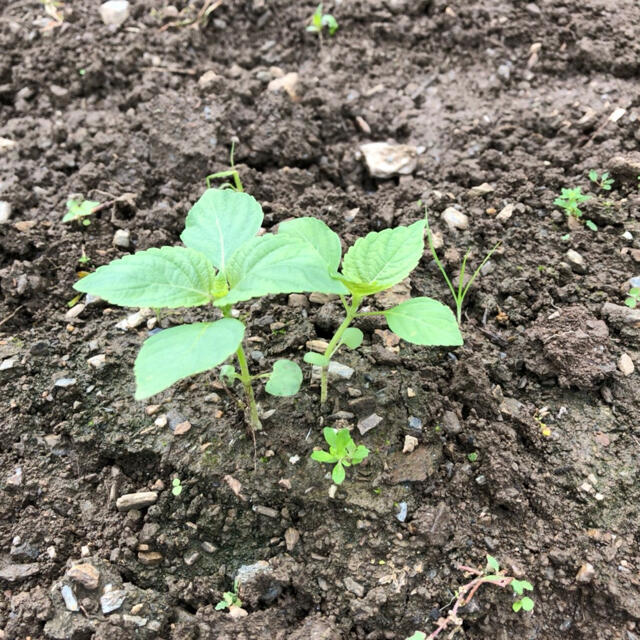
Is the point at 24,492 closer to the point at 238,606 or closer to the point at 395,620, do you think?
the point at 238,606

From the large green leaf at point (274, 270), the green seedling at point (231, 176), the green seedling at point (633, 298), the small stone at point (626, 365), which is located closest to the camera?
the large green leaf at point (274, 270)

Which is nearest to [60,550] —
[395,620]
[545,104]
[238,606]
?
[238,606]

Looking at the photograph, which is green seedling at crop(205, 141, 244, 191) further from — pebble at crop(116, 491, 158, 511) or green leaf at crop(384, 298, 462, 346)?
pebble at crop(116, 491, 158, 511)

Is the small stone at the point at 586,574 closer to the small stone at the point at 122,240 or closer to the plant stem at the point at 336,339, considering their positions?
the plant stem at the point at 336,339

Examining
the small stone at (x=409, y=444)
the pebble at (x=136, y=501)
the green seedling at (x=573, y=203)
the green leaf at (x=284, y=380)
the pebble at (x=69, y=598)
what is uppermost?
the green seedling at (x=573, y=203)

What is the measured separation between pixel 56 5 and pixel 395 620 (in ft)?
10.2

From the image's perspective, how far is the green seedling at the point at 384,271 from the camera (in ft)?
4.75

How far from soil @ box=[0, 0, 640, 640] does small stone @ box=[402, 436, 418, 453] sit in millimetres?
24

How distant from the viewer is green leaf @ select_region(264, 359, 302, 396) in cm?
160

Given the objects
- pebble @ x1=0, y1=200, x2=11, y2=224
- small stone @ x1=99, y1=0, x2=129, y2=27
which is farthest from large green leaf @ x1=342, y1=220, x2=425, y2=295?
small stone @ x1=99, y1=0, x2=129, y2=27

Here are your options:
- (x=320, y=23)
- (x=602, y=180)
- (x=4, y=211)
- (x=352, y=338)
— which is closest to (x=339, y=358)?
(x=352, y=338)

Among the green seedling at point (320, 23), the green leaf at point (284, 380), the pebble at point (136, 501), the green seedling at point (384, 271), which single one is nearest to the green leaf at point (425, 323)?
the green seedling at point (384, 271)

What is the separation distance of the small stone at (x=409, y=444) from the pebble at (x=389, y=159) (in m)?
1.17

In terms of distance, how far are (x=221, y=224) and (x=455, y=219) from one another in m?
1.03
